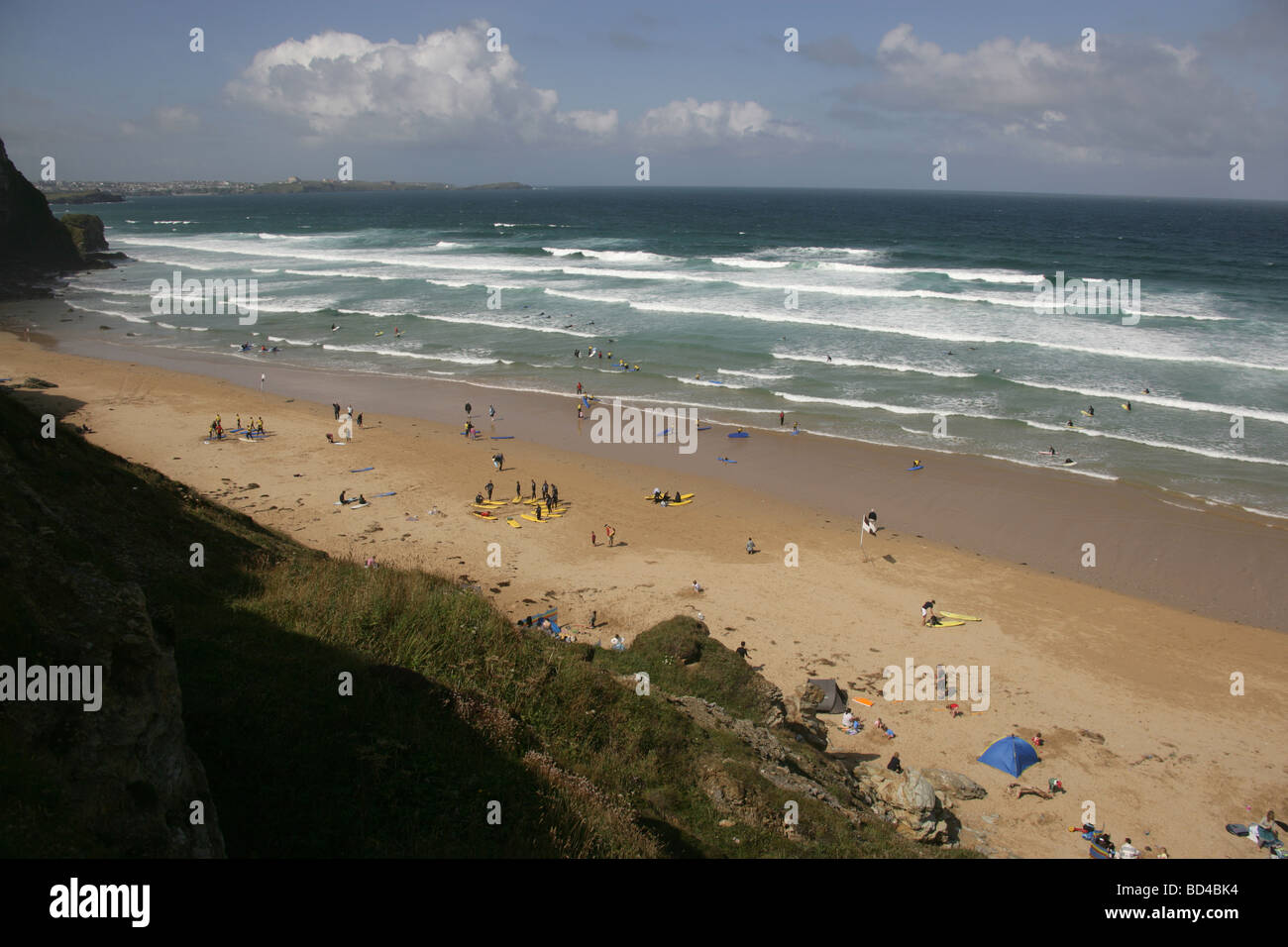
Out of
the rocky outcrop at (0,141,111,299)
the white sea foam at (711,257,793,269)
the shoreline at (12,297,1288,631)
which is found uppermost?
the rocky outcrop at (0,141,111,299)

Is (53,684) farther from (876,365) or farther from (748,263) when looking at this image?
(748,263)

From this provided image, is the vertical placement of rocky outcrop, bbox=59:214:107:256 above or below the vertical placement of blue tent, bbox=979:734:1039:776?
above

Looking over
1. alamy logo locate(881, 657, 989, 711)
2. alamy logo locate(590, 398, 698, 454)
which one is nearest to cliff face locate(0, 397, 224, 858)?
alamy logo locate(881, 657, 989, 711)

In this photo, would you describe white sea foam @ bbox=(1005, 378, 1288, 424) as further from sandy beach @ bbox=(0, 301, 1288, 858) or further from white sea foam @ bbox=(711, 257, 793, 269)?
white sea foam @ bbox=(711, 257, 793, 269)

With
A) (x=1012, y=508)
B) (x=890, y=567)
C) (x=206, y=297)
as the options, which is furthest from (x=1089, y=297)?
(x=206, y=297)

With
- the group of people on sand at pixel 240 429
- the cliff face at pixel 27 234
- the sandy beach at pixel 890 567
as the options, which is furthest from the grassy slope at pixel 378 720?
the cliff face at pixel 27 234
